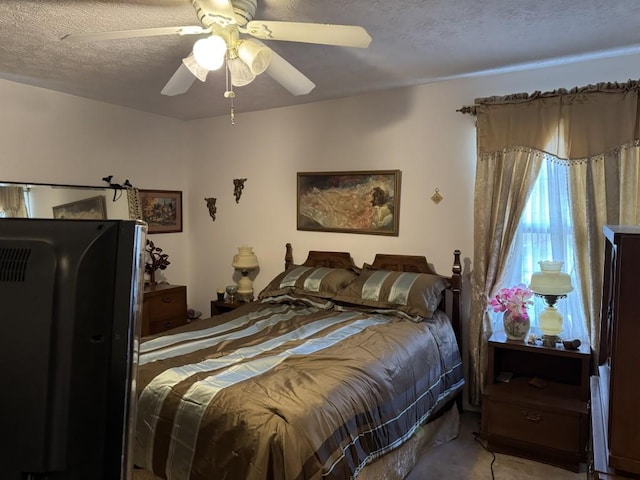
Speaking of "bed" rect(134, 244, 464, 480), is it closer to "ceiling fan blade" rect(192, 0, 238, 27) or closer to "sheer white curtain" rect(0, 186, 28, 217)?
"ceiling fan blade" rect(192, 0, 238, 27)

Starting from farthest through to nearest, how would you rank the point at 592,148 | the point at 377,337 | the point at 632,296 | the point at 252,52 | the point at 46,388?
the point at 592,148, the point at 377,337, the point at 252,52, the point at 632,296, the point at 46,388

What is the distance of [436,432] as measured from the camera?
2.84 m

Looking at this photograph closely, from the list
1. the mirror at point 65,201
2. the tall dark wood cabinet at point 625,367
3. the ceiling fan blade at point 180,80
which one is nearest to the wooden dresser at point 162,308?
the mirror at point 65,201

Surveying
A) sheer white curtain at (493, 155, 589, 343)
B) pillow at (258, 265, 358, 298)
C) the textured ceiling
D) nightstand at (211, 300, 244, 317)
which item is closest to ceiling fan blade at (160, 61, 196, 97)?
the textured ceiling

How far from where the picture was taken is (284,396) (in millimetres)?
1789

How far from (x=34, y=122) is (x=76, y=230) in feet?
11.4

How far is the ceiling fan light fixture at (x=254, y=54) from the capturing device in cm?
188

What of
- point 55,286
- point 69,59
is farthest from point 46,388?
point 69,59

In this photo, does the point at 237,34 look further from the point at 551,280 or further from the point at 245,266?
the point at 245,266

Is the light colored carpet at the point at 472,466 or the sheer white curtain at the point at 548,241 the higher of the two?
the sheer white curtain at the point at 548,241

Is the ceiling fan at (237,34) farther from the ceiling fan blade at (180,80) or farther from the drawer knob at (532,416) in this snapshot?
the drawer knob at (532,416)

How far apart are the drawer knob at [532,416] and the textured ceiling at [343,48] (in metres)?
2.14

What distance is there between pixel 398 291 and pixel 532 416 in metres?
1.09

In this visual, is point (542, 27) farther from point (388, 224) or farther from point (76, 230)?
point (76, 230)
